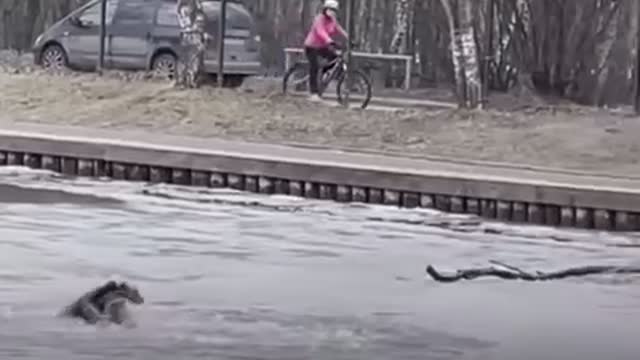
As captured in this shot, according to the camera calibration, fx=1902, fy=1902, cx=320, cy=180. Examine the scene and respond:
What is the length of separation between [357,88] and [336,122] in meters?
2.53

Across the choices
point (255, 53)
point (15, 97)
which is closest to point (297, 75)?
point (255, 53)

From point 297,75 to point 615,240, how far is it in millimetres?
9484

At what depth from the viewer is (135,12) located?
2669cm

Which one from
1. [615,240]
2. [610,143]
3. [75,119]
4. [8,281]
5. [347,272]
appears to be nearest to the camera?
[8,281]

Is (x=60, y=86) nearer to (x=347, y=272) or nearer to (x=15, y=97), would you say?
(x=15, y=97)

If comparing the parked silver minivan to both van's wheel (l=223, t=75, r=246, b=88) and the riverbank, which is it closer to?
van's wheel (l=223, t=75, r=246, b=88)

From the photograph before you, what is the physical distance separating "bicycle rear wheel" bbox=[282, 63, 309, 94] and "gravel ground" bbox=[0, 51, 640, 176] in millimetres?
203

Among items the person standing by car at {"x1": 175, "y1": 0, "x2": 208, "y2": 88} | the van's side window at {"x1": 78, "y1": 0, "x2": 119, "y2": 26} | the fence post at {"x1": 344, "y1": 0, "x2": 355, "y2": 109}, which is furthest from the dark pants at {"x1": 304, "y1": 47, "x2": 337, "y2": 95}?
the van's side window at {"x1": 78, "y1": 0, "x2": 119, "y2": 26}

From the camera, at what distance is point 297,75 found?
79.3 feet

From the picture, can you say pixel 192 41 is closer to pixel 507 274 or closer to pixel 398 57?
pixel 398 57

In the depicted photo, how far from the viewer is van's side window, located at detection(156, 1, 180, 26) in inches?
1036

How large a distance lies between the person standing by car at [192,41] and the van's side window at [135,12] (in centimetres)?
280

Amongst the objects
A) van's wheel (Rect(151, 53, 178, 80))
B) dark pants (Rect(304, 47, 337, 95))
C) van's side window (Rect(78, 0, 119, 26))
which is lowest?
van's wheel (Rect(151, 53, 178, 80))

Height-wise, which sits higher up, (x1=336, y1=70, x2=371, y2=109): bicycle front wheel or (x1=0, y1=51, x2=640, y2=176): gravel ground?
(x1=336, y1=70, x2=371, y2=109): bicycle front wheel
